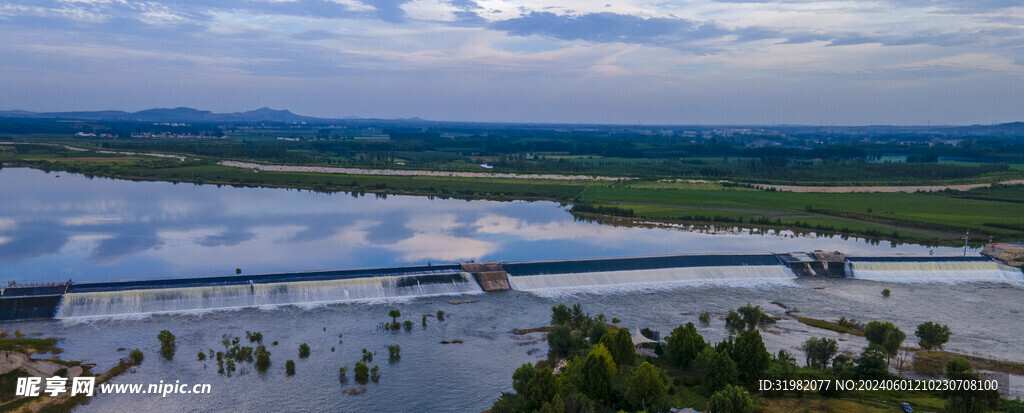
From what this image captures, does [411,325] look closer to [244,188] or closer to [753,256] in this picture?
[753,256]

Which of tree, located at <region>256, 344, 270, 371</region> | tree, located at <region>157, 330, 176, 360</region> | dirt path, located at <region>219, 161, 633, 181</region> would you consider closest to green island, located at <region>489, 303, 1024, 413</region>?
tree, located at <region>256, 344, 270, 371</region>

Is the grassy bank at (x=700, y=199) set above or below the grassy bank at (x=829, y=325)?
above

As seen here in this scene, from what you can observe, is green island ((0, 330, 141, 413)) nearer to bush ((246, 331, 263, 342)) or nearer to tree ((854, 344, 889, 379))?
bush ((246, 331, 263, 342))

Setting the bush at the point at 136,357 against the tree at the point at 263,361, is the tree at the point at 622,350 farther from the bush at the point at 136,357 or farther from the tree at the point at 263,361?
the bush at the point at 136,357

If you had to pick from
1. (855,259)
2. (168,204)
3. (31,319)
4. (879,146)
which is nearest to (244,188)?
(168,204)

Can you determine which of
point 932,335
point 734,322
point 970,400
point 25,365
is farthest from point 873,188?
point 25,365

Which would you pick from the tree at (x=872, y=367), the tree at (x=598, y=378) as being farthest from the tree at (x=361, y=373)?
the tree at (x=872, y=367)

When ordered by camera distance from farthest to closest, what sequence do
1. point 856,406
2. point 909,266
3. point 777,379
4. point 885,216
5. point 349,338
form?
1. point 885,216
2. point 909,266
3. point 349,338
4. point 777,379
5. point 856,406
